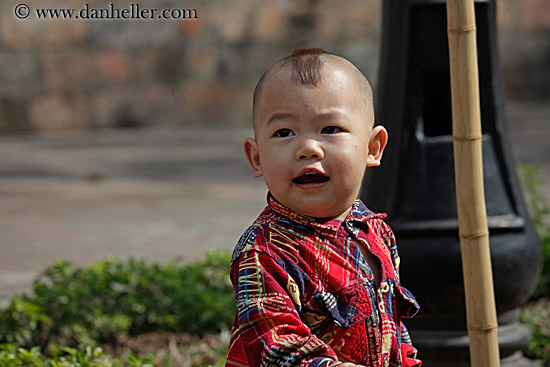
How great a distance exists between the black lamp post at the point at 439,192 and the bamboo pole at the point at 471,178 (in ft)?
2.45

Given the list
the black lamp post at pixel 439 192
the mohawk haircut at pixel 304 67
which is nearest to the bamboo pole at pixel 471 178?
the mohawk haircut at pixel 304 67

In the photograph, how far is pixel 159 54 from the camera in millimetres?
11648

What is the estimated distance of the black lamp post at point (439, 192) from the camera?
113 inches

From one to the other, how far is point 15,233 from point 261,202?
2.01 metres

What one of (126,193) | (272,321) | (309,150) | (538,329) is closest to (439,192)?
(538,329)

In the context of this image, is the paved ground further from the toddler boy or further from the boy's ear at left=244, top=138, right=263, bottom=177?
the toddler boy

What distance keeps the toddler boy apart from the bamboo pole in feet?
0.94

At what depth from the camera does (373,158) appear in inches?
79.3

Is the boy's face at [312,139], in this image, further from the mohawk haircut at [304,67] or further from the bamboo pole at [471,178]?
the bamboo pole at [471,178]

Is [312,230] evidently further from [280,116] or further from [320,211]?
[280,116]

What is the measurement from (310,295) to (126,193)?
19.5 ft

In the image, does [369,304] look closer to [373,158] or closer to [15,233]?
[373,158]

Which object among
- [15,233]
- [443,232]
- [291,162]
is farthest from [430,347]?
[15,233]

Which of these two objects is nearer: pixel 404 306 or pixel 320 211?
pixel 320 211
